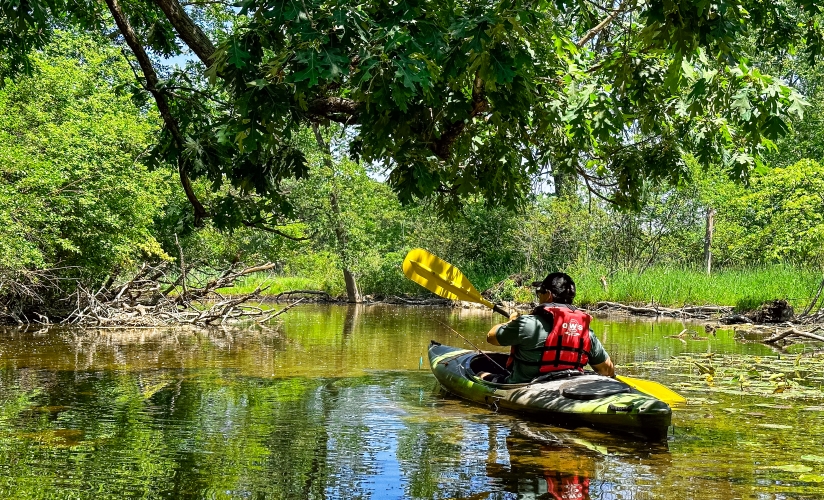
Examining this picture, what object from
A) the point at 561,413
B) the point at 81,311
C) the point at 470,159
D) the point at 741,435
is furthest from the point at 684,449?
the point at 81,311

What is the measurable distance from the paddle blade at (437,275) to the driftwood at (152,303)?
6612 millimetres

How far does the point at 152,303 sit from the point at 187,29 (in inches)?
456

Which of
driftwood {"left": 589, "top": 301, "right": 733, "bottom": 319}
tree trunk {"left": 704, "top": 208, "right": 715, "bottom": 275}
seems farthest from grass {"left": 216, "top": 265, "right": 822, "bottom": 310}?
tree trunk {"left": 704, "top": 208, "right": 715, "bottom": 275}

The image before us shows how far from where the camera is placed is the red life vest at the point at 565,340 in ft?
22.0

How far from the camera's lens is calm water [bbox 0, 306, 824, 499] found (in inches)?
179

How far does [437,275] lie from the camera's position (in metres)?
8.25

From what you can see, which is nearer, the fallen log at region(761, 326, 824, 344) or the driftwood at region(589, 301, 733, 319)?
the fallen log at region(761, 326, 824, 344)

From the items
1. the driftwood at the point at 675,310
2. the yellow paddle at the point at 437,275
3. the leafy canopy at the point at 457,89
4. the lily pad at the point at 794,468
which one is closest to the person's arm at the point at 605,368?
the yellow paddle at the point at 437,275

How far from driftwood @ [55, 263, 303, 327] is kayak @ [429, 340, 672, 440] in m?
7.72

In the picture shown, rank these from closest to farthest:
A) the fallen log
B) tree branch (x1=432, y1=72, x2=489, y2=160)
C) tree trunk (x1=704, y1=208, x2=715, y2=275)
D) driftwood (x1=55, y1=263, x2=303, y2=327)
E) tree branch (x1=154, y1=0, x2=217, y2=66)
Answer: tree branch (x1=154, y1=0, x2=217, y2=66) → tree branch (x1=432, y1=72, x2=489, y2=160) → the fallen log → driftwood (x1=55, y1=263, x2=303, y2=327) → tree trunk (x1=704, y1=208, x2=715, y2=275)

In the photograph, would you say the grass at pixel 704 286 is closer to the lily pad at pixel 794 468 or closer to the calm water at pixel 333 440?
the calm water at pixel 333 440

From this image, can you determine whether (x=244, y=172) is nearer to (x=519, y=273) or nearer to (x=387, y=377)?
(x=387, y=377)

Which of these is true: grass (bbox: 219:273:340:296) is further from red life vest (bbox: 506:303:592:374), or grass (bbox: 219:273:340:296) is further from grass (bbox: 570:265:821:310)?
red life vest (bbox: 506:303:592:374)

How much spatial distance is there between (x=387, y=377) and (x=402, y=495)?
491 cm
